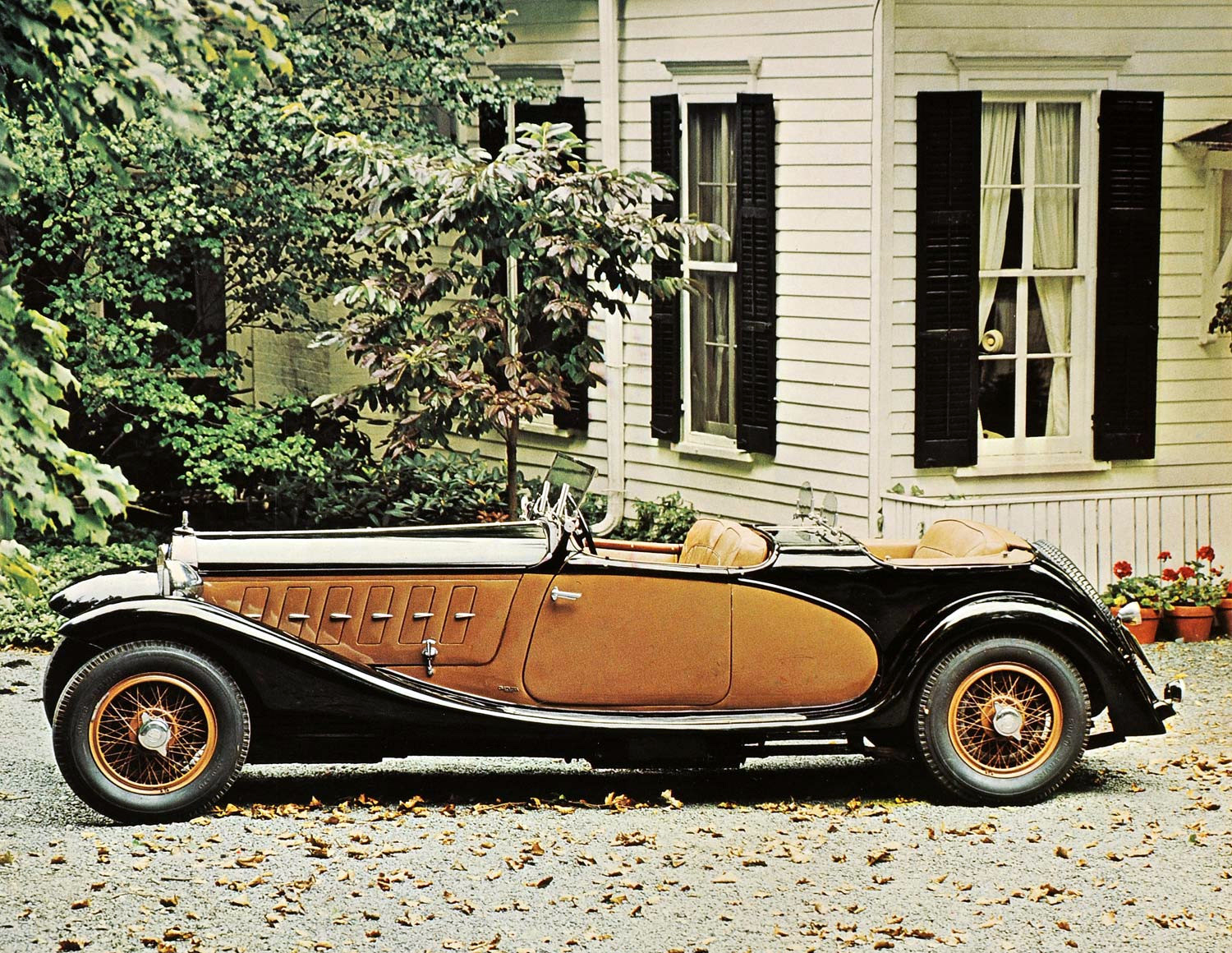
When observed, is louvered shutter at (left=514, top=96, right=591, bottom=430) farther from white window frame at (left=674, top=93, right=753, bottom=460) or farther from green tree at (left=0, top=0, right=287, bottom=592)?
green tree at (left=0, top=0, right=287, bottom=592)

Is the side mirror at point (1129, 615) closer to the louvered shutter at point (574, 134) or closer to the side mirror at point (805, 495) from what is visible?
the side mirror at point (805, 495)

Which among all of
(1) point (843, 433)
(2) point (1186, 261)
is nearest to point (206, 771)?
(1) point (843, 433)

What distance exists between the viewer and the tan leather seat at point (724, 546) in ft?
24.4

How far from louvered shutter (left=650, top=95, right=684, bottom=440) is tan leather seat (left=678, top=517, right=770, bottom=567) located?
5.18 meters

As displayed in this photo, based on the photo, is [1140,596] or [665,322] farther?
[665,322]

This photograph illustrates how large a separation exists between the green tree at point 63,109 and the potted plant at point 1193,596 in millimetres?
8030

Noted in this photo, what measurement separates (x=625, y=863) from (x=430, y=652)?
1.21 meters

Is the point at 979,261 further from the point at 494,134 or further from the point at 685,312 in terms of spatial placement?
the point at 494,134

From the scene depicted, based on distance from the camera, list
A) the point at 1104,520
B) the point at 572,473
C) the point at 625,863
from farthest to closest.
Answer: the point at 1104,520, the point at 572,473, the point at 625,863

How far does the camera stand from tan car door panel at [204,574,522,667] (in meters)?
7.23

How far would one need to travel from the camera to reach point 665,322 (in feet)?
43.2

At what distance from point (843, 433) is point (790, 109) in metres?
2.26

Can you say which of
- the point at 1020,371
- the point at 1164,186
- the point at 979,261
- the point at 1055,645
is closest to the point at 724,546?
the point at 1055,645

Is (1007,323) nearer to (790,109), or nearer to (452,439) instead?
(790,109)
